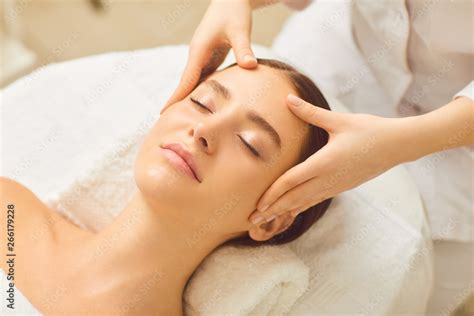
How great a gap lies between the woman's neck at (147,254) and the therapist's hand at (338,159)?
0.74ft

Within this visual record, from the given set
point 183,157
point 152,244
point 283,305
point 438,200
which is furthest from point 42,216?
point 438,200

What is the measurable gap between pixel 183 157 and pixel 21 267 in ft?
1.58

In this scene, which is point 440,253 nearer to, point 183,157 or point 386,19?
point 386,19

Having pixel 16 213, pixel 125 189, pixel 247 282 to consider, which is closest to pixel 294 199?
pixel 247 282

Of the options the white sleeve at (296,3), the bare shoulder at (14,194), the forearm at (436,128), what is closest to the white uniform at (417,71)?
the forearm at (436,128)

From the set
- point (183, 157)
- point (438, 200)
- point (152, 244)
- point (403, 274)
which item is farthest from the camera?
point (438, 200)

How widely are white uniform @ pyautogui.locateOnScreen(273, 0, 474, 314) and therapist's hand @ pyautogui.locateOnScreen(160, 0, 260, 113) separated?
1.09 feet

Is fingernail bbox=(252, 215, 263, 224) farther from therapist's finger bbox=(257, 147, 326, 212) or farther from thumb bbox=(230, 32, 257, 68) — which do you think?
thumb bbox=(230, 32, 257, 68)

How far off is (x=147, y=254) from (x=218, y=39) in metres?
0.52

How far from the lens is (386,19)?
53.4 inches

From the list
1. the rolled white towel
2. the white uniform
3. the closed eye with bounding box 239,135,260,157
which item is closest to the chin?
the closed eye with bounding box 239,135,260,157

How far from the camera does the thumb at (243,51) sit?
1.22 m

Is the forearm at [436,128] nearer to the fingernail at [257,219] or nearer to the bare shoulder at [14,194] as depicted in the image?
the fingernail at [257,219]

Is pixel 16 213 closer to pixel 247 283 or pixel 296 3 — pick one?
pixel 247 283
